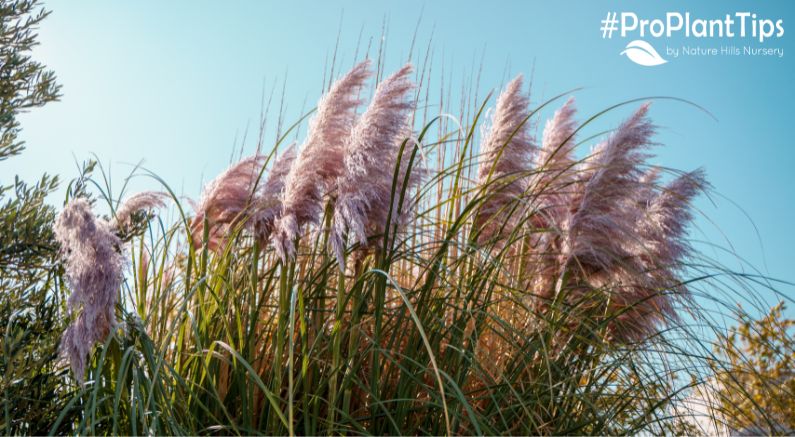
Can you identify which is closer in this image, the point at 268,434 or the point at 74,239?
the point at 74,239

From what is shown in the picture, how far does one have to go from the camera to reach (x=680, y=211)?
135 inches

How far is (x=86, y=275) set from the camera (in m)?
2.01

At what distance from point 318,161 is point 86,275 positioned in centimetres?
88

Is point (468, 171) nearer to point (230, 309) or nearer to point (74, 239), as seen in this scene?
point (230, 309)

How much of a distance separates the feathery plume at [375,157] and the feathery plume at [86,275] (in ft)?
2.30

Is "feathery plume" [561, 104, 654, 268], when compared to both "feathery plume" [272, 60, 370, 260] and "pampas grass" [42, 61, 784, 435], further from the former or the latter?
"feathery plume" [272, 60, 370, 260]

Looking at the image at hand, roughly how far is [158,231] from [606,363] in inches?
81.5

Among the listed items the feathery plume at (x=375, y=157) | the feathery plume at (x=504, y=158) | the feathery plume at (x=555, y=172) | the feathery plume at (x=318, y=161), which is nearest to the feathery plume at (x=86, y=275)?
the feathery plume at (x=318, y=161)

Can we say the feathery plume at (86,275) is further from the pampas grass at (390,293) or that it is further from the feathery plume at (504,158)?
the feathery plume at (504,158)

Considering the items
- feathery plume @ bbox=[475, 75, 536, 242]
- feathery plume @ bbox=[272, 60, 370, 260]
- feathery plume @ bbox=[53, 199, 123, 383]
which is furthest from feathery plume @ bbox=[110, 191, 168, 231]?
feathery plume @ bbox=[475, 75, 536, 242]

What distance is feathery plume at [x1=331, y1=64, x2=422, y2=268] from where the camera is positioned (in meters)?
2.45

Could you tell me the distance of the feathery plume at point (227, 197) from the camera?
2924 millimetres

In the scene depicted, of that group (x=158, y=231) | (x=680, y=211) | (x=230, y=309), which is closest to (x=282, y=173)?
(x=230, y=309)

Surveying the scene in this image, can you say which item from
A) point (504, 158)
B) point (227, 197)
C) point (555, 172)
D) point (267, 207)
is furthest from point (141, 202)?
→ point (555, 172)
